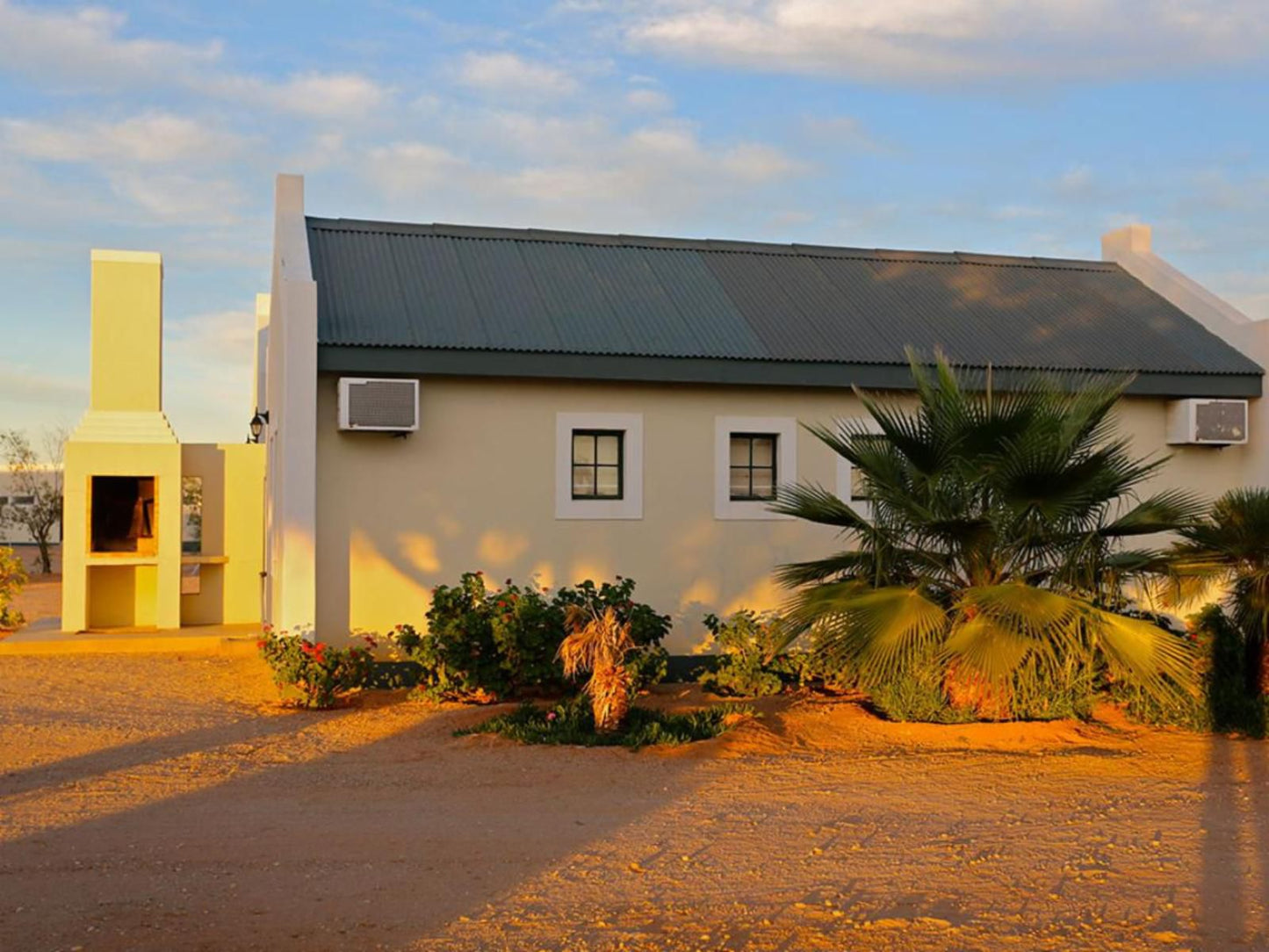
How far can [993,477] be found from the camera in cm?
1005

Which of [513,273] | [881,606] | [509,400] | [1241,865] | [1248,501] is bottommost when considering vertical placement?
[1241,865]

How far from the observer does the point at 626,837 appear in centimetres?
727

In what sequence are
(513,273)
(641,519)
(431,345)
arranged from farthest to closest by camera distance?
(513,273)
(641,519)
(431,345)

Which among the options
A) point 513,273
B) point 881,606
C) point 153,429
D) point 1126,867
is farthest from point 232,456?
point 1126,867

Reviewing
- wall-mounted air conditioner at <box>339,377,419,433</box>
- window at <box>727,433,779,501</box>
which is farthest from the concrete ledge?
window at <box>727,433,779,501</box>

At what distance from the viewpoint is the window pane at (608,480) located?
14.2 metres

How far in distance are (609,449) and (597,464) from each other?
201 mm

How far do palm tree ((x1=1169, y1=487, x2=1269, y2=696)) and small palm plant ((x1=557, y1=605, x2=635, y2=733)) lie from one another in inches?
173

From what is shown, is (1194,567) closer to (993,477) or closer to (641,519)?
(993,477)

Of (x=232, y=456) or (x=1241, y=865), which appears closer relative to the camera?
(x=1241, y=865)

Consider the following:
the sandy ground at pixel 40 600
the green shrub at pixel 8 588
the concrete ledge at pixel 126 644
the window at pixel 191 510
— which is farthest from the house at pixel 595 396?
the window at pixel 191 510

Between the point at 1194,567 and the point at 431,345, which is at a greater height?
the point at 431,345

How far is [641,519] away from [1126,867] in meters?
7.89

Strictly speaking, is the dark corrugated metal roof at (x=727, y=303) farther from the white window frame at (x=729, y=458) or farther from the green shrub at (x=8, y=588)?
the green shrub at (x=8, y=588)
